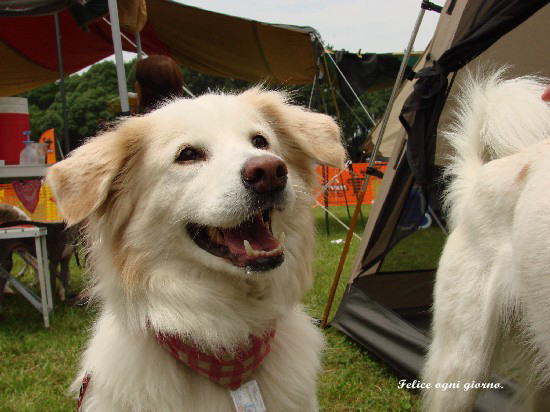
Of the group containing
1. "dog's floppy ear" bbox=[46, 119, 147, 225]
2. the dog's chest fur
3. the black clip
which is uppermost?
the black clip

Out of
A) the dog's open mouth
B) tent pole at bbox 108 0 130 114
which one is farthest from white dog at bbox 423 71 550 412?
tent pole at bbox 108 0 130 114

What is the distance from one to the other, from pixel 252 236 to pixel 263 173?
288 mm

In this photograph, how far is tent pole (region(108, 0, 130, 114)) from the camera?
365 cm

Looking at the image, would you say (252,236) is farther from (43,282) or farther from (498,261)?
(43,282)

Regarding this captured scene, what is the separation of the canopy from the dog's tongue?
652 cm

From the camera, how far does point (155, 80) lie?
3.17 metres

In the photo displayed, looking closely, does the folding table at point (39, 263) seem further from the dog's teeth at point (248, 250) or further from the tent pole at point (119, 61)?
the dog's teeth at point (248, 250)

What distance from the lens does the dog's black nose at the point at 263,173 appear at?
4.92ft

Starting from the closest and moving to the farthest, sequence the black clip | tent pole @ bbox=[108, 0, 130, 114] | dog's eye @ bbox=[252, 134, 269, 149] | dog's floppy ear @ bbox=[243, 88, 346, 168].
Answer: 1. dog's eye @ bbox=[252, 134, 269, 149]
2. dog's floppy ear @ bbox=[243, 88, 346, 168]
3. the black clip
4. tent pole @ bbox=[108, 0, 130, 114]

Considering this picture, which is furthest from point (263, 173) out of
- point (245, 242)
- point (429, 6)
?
point (429, 6)

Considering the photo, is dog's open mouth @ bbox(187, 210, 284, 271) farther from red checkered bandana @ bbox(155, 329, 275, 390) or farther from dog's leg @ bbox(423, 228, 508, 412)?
dog's leg @ bbox(423, 228, 508, 412)

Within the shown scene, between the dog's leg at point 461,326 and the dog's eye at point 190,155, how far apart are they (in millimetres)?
1367

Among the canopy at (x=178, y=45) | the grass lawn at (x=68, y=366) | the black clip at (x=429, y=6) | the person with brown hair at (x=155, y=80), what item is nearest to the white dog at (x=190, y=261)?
the grass lawn at (x=68, y=366)

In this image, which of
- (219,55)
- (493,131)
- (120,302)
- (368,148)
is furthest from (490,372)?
(219,55)
